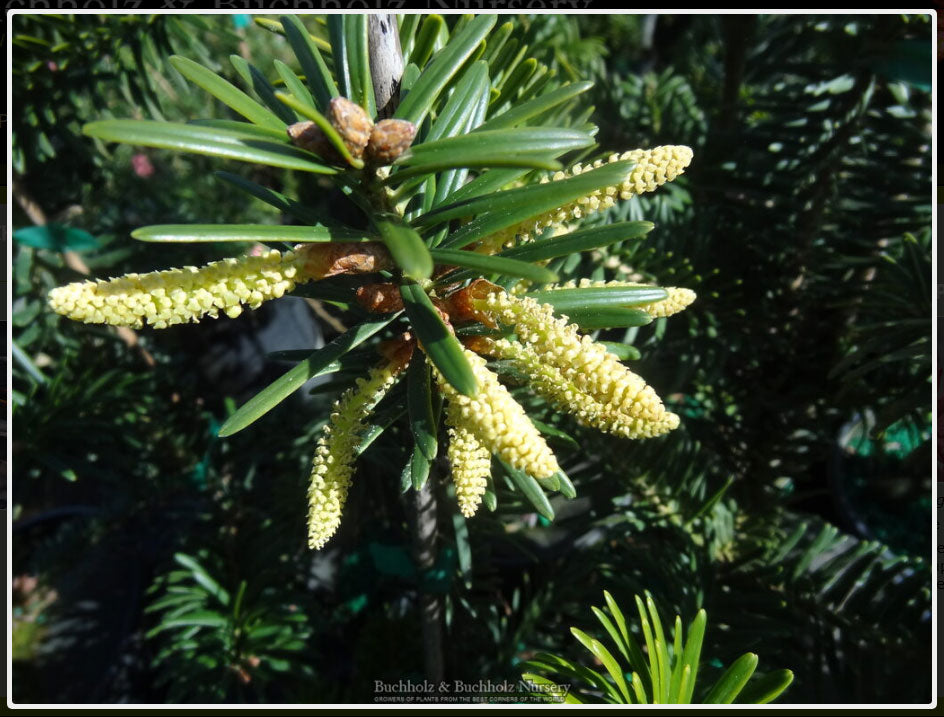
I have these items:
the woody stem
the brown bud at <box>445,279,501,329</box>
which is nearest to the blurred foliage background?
the woody stem

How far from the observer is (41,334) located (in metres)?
0.65

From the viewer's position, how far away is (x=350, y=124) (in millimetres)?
246

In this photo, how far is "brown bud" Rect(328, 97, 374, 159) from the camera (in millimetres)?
245

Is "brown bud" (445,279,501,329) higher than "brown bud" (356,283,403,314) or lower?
lower

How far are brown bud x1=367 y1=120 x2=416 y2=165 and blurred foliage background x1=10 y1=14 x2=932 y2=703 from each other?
210 mm

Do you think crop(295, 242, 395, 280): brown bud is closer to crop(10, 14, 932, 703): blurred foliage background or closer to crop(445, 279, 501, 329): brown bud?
crop(445, 279, 501, 329): brown bud

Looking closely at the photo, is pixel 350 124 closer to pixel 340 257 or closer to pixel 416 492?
pixel 340 257

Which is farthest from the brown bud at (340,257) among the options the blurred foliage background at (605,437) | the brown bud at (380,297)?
the blurred foliage background at (605,437)

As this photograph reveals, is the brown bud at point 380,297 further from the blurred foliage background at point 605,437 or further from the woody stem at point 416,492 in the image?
the blurred foliage background at point 605,437

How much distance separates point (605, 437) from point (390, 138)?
0.32 metres

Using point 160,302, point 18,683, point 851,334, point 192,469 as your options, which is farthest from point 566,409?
point 18,683

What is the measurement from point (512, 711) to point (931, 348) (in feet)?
1.17

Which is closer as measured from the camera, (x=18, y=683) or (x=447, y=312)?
(x=447, y=312)

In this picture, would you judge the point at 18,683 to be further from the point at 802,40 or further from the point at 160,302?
the point at 802,40
